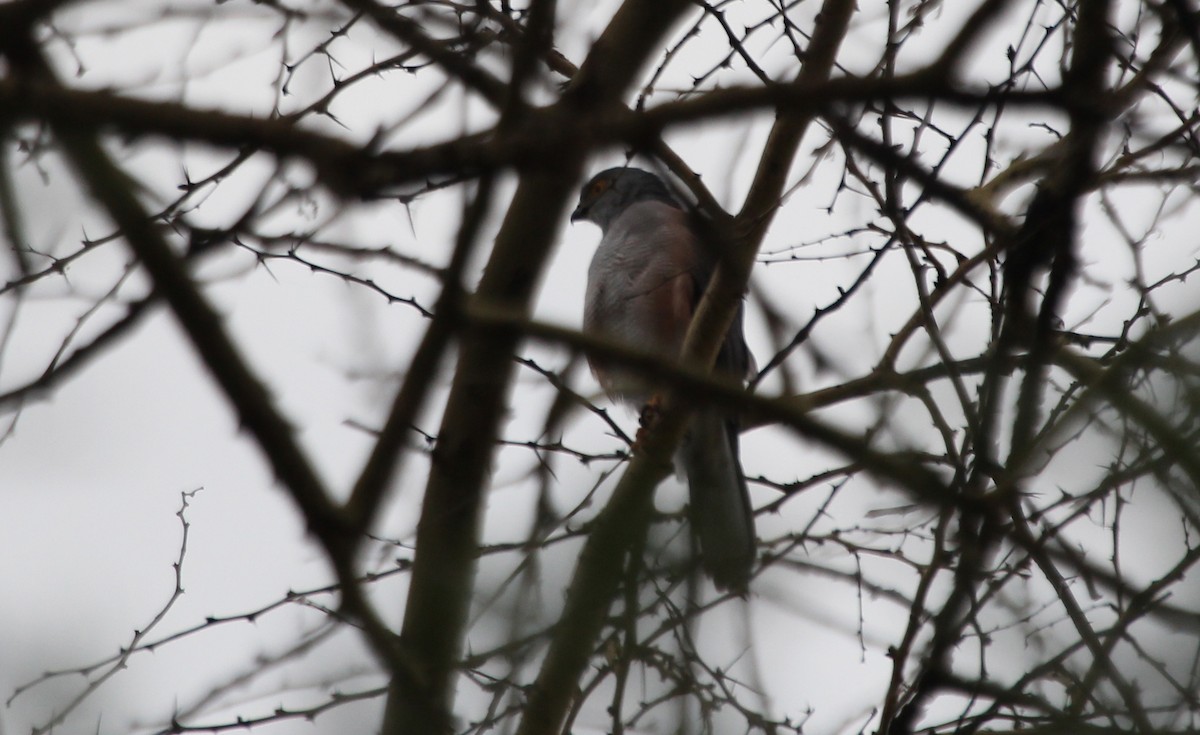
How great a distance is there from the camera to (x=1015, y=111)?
3.39 feet

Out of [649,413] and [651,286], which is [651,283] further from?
[649,413]

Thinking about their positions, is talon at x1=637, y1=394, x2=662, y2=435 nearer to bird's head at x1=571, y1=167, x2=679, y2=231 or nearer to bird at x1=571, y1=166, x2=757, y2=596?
bird at x1=571, y1=166, x2=757, y2=596

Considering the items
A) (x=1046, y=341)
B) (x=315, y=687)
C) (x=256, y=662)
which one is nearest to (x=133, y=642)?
(x=256, y=662)

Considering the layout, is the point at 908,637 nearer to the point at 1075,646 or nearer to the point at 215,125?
the point at 1075,646

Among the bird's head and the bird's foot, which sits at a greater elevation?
the bird's head

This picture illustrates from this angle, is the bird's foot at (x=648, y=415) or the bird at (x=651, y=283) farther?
the bird at (x=651, y=283)

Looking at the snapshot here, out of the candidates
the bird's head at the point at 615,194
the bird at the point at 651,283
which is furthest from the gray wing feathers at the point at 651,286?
the bird's head at the point at 615,194

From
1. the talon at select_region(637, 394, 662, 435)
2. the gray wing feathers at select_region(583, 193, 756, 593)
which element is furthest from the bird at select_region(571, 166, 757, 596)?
the talon at select_region(637, 394, 662, 435)

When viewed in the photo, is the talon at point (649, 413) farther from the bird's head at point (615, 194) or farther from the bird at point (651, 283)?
the bird's head at point (615, 194)

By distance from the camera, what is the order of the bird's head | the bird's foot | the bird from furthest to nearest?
the bird's head → the bird → the bird's foot

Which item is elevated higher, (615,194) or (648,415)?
(615,194)

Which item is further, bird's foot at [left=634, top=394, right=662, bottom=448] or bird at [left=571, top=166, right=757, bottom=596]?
bird at [left=571, top=166, right=757, bottom=596]

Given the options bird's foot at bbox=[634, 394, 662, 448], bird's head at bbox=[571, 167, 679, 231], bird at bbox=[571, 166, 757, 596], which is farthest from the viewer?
bird's head at bbox=[571, 167, 679, 231]

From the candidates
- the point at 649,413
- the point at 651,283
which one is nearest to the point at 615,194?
the point at 651,283
